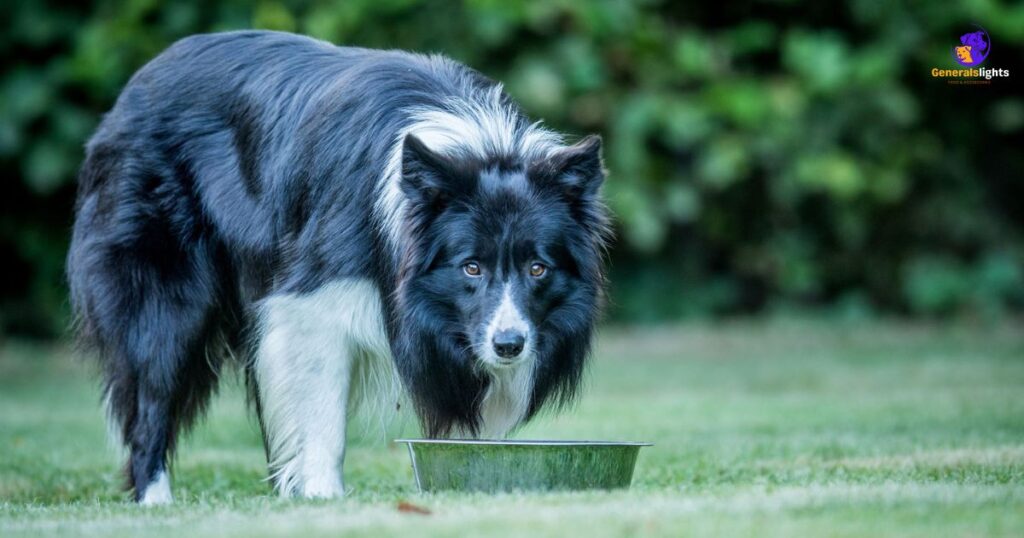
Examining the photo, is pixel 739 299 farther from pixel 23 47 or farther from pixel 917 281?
pixel 23 47

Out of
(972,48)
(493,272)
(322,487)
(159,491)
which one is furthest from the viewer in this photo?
(972,48)

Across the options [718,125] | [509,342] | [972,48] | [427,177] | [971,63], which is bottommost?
[509,342]

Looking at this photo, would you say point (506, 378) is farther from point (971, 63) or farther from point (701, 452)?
point (971, 63)

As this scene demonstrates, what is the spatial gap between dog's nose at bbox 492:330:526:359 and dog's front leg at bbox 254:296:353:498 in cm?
81

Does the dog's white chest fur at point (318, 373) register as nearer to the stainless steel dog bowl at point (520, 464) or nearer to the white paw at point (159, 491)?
the white paw at point (159, 491)

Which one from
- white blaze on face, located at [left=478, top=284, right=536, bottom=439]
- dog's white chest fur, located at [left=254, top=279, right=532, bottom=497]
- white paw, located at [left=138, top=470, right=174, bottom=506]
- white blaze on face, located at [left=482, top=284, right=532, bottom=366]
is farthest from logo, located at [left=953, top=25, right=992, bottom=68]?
white paw, located at [left=138, top=470, right=174, bottom=506]

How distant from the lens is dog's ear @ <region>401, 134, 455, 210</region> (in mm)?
6070

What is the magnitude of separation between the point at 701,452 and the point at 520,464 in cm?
256

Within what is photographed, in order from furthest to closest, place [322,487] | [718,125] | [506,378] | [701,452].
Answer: [718,125]
[701,452]
[506,378]
[322,487]

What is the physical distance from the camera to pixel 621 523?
459 centimetres

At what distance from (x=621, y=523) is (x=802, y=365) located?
28.0ft

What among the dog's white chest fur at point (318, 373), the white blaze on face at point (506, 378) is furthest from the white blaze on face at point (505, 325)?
the dog's white chest fur at point (318, 373)

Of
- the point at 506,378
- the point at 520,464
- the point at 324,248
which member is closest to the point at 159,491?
the point at 324,248

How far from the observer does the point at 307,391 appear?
6359 millimetres
